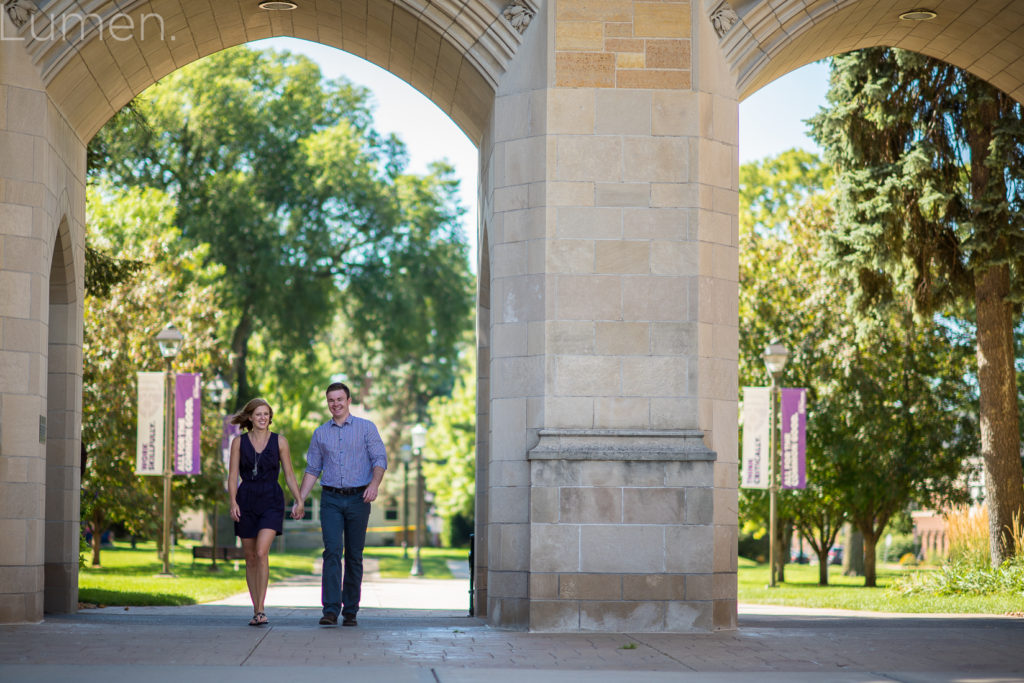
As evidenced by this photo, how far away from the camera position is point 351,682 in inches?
249

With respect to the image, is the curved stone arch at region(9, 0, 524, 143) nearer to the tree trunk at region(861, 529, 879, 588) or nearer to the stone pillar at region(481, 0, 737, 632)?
the stone pillar at region(481, 0, 737, 632)

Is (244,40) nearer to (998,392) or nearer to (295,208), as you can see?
(998,392)

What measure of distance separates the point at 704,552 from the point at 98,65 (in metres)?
7.31

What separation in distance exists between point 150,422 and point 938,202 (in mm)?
13413

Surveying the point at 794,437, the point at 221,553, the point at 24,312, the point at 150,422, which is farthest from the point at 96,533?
the point at 24,312

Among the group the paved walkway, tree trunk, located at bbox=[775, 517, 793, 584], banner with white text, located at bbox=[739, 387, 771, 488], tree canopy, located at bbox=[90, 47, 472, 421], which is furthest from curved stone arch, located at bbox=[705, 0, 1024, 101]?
tree canopy, located at bbox=[90, 47, 472, 421]

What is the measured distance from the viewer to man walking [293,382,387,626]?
1002 centimetres

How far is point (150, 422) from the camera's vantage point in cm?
2139

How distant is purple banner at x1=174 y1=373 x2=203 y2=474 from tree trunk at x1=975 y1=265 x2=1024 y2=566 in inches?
526

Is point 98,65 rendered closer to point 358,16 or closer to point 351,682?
point 358,16

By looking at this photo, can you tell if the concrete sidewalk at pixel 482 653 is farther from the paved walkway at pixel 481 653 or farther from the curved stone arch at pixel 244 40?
the curved stone arch at pixel 244 40

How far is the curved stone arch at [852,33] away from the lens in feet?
35.6

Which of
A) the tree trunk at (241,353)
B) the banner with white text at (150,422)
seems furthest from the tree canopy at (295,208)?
the banner with white text at (150,422)

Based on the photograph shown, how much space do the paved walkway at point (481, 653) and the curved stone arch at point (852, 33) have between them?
16.3 ft
